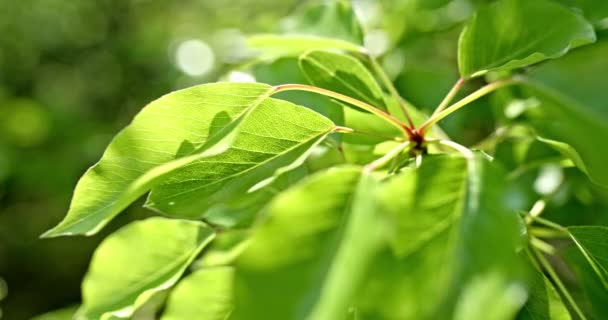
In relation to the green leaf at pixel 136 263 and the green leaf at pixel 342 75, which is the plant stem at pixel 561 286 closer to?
the green leaf at pixel 342 75

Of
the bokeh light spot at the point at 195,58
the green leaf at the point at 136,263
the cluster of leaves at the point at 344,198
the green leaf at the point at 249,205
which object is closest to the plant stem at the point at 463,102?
the cluster of leaves at the point at 344,198

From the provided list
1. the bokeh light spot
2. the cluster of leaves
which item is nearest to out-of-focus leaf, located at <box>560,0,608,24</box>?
the cluster of leaves

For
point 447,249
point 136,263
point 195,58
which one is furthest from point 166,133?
A: point 195,58

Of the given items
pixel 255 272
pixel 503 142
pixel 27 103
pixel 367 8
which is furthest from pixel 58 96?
pixel 255 272

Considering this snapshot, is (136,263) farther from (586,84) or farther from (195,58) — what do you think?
(195,58)

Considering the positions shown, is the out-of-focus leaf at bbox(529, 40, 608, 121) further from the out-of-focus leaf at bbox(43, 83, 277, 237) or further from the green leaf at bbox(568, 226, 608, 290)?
the out-of-focus leaf at bbox(43, 83, 277, 237)
